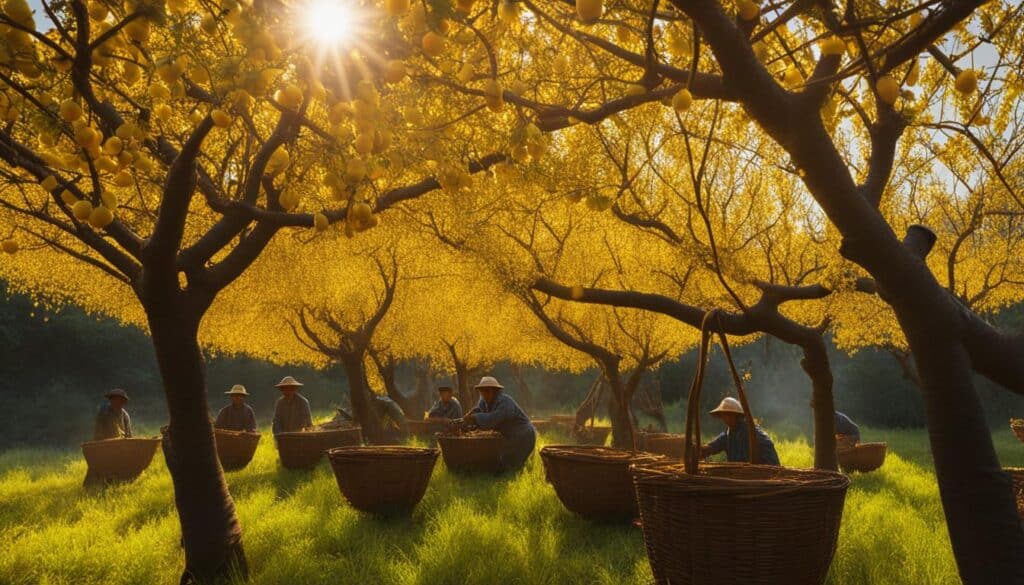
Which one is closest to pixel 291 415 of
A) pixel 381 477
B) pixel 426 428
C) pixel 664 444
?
pixel 426 428

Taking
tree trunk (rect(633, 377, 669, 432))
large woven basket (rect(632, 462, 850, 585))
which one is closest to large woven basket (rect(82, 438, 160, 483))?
large woven basket (rect(632, 462, 850, 585))

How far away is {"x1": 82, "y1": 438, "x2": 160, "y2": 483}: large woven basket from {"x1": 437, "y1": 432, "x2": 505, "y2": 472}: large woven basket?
191 inches

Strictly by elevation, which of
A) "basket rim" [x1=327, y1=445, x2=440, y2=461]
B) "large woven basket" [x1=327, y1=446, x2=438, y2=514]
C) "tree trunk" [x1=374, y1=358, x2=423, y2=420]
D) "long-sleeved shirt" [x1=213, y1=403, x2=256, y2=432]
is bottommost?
"large woven basket" [x1=327, y1=446, x2=438, y2=514]

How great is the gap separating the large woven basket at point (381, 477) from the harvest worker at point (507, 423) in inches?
112

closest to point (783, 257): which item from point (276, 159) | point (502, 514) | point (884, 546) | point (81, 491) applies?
point (884, 546)

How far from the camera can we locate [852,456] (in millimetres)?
12469

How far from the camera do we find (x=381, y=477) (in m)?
6.77

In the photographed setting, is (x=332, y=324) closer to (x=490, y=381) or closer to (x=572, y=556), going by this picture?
(x=490, y=381)

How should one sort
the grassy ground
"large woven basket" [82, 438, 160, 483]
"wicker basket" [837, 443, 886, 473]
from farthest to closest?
1. "wicker basket" [837, 443, 886, 473]
2. "large woven basket" [82, 438, 160, 483]
3. the grassy ground

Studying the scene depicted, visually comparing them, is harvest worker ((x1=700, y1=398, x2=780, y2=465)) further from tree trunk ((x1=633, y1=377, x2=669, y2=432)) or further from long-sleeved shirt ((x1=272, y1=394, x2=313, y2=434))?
tree trunk ((x1=633, y1=377, x2=669, y2=432))

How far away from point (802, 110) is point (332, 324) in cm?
1384

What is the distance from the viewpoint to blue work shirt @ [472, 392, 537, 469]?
984 cm

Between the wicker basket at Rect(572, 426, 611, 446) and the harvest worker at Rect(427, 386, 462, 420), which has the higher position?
the harvest worker at Rect(427, 386, 462, 420)

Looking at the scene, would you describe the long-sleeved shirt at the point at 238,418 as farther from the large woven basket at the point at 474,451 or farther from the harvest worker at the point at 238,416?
the large woven basket at the point at 474,451
